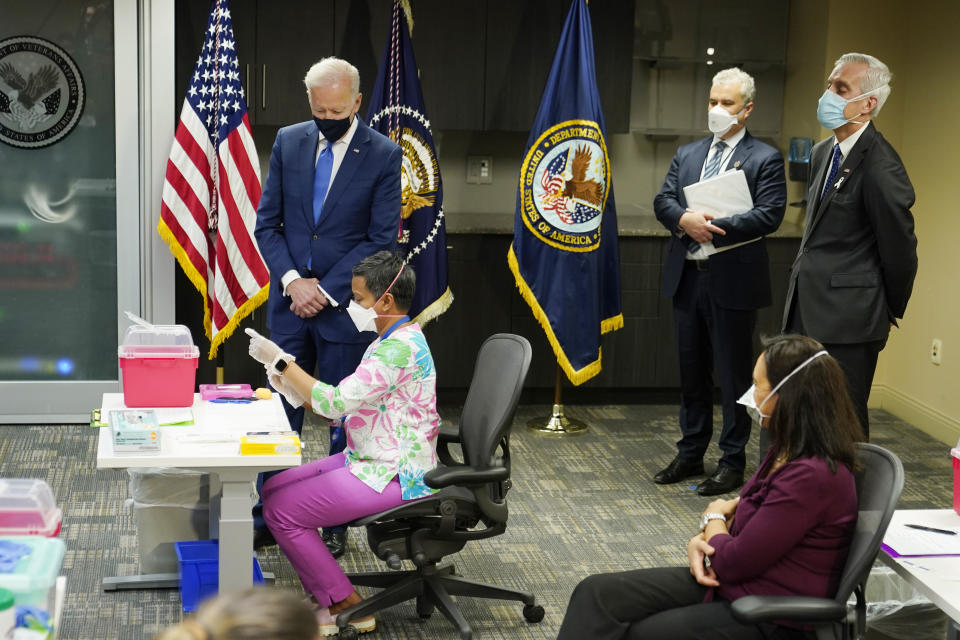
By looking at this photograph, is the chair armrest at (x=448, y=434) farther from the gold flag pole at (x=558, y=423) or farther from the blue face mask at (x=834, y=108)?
the gold flag pole at (x=558, y=423)

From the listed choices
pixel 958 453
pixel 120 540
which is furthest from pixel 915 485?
pixel 120 540

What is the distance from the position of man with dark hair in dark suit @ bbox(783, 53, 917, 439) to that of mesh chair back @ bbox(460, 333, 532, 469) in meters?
1.32

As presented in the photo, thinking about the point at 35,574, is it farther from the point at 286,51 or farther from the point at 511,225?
the point at 511,225

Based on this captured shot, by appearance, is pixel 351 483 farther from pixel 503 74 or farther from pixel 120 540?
pixel 503 74

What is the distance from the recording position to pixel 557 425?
5.55 meters

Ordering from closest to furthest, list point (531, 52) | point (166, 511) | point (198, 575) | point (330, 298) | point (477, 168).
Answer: point (198, 575), point (166, 511), point (330, 298), point (531, 52), point (477, 168)

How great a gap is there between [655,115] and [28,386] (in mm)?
3593

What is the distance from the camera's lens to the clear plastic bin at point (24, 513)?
1996 mm

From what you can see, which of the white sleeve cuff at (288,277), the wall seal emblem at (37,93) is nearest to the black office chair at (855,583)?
the white sleeve cuff at (288,277)

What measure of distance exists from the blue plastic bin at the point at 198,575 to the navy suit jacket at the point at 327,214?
816 mm

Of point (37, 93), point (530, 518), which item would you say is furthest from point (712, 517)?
point (37, 93)

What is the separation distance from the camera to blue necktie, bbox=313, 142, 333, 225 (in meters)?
3.88

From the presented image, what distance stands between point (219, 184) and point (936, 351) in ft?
11.6

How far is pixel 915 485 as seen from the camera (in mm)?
4863
